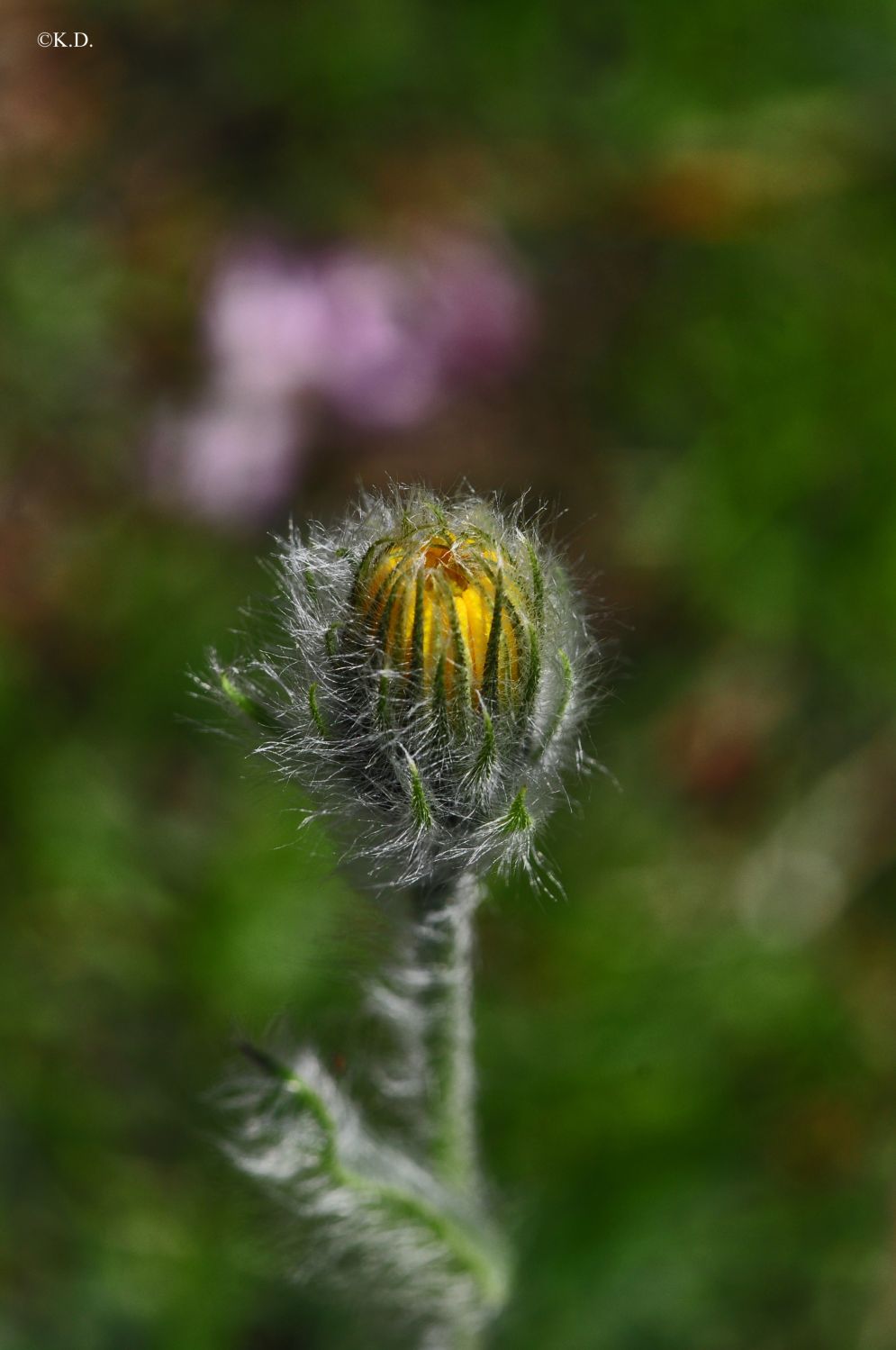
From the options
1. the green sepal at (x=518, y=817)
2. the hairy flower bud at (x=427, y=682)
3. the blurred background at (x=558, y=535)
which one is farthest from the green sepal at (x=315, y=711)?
the blurred background at (x=558, y=535)

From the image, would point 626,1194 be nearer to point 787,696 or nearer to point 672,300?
point 787,696

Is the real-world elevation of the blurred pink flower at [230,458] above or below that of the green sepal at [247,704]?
above

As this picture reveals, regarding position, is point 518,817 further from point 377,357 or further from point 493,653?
point 377,357

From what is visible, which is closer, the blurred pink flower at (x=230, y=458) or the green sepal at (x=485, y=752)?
the green sepal at (x=485, y=752)

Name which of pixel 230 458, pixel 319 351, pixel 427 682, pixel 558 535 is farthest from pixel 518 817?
pixel 319 351

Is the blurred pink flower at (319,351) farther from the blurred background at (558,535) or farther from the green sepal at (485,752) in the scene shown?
the green sepal at (485,752)

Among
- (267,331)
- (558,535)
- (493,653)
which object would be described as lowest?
(493,653)
